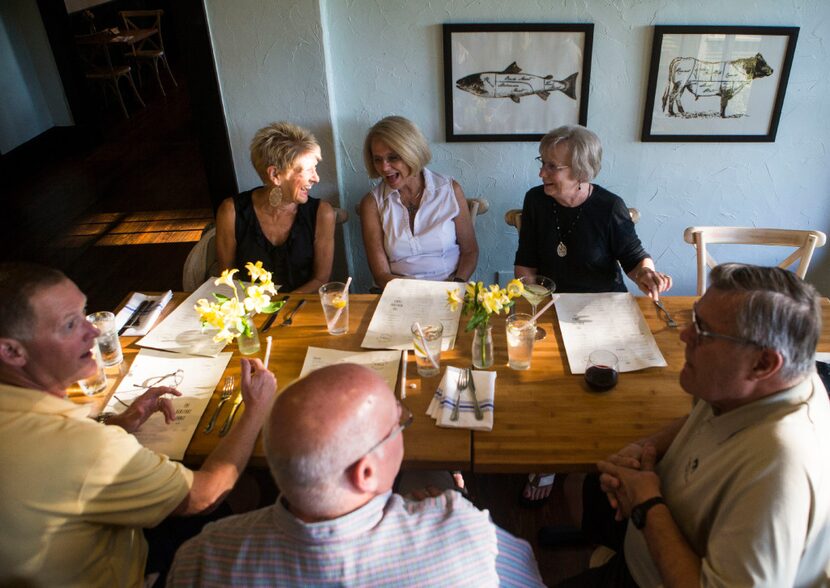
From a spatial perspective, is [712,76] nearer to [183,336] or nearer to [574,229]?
[574,229]

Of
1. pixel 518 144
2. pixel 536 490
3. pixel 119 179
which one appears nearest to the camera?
pixel 536 490

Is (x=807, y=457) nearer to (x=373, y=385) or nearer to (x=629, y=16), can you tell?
(x=373, y=385)

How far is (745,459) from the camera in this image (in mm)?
1141

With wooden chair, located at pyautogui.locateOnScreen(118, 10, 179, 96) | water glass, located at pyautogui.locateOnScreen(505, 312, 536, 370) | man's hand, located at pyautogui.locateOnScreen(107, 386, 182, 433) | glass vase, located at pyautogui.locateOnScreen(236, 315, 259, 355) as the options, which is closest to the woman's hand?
water glass, located at pyautogui.locateOnScreen(505, 312, 536, 370)

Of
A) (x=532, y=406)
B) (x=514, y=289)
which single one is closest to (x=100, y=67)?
(x=514, y=289)

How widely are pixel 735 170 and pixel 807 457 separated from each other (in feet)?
7.44

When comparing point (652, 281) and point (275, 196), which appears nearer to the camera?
point (652, 281)

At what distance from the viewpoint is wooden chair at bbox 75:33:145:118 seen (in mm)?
7074

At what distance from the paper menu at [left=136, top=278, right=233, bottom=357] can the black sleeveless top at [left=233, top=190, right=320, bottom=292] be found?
0.51m

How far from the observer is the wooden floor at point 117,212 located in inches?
157

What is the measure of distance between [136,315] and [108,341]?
28 cm

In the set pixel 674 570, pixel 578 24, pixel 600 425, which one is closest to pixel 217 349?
pixel 600 425

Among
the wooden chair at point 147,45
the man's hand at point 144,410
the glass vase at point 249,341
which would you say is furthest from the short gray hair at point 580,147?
the wooden chair at point 147,45

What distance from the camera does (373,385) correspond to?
108cm
